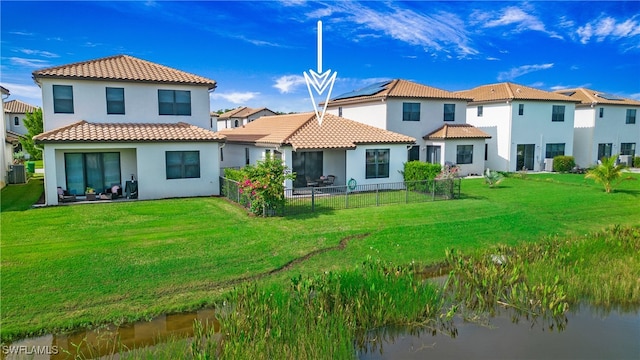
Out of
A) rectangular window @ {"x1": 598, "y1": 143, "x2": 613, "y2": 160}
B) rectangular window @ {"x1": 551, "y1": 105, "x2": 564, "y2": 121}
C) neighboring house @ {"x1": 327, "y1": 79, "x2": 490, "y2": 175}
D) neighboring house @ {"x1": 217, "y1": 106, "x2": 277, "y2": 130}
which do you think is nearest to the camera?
neighboring house @ {"x1": 327, "y1": 79, "x2": 490, "y2": 175}

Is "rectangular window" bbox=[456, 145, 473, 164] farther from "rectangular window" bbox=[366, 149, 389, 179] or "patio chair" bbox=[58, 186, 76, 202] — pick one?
"patio chair" bbox=[58, 186, 76, 202]

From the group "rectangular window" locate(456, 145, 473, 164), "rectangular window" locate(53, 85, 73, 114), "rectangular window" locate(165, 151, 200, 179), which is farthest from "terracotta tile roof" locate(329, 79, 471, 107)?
"rectangular window" locate(53, 85, 73, 114)

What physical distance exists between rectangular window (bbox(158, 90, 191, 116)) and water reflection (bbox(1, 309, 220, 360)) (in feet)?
53.5

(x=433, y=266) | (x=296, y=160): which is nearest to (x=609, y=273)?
(x=433, y=266)

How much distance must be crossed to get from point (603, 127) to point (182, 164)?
37352mm

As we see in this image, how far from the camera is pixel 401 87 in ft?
107

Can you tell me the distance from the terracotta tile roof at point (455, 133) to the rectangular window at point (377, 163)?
7.65m

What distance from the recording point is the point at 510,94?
34375 millimetres

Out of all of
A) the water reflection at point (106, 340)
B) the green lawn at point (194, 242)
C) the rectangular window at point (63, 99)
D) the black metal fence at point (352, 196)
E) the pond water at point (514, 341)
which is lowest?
the pond water at point (514, 341)

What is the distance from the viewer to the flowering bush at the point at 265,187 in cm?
1639

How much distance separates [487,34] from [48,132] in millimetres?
22259

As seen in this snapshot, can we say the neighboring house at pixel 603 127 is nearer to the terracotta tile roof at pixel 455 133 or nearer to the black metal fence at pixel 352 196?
the terracotta tile roof at pixel 455 133

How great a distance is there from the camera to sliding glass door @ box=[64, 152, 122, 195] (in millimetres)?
20562

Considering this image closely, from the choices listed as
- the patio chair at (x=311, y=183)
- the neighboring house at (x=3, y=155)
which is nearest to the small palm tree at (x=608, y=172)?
the patio chair at (x=311, y=183)
